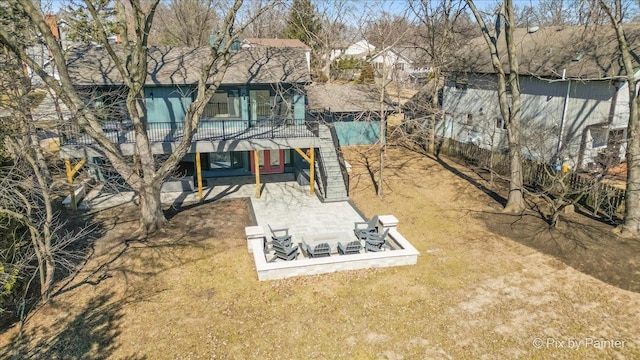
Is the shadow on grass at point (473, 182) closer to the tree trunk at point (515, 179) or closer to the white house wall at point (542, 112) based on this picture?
the tree trunk at point (515, 179)

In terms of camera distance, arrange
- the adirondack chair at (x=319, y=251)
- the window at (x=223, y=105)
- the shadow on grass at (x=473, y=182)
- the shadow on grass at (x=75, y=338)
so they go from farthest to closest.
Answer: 1. the window at (x=223, y=105)
2. the shadow on grass at (x=473, y=182)
3. the adirondack chair at (x=319, y=251)
4. the shadow on grass at (x=75, y=338)

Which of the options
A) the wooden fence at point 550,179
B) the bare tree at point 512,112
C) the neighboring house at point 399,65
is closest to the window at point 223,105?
the neighboring house at point 399,65

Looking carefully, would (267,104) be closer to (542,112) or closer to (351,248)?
(351,248)

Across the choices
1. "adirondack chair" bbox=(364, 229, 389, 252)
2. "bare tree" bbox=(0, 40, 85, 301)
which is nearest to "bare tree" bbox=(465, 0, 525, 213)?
"adirondack chair" bbox=(364, 229, 389, 252)

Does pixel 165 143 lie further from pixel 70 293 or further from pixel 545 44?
pixel 545 44

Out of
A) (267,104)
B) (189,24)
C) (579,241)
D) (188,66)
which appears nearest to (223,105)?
(267,104)

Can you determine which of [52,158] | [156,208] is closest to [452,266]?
[156,208]
